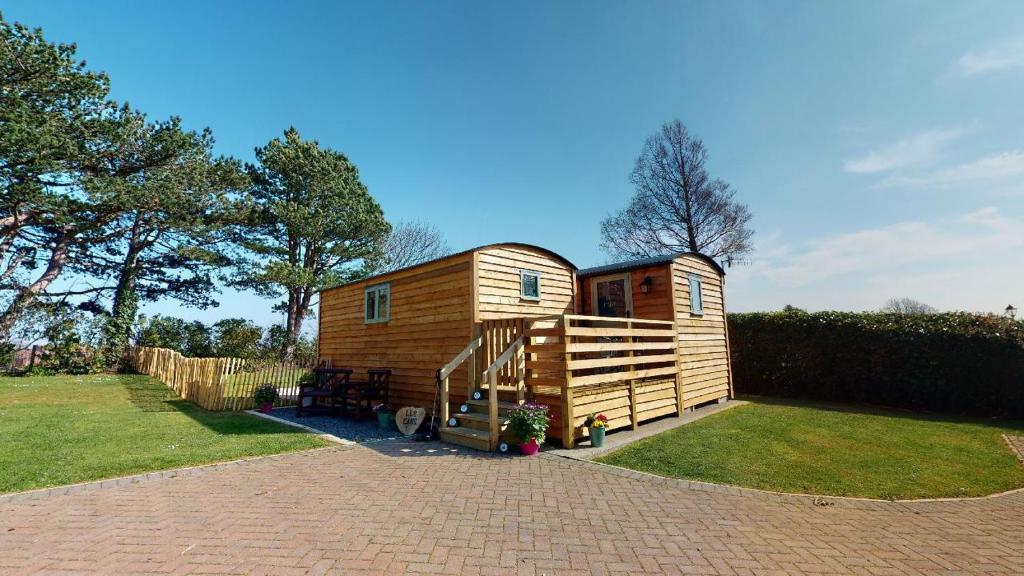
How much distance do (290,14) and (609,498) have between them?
1241 centimetres

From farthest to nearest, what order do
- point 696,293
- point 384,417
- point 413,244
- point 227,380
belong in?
point 413,244 < point 696,293 < point 227,380 < point 384,417

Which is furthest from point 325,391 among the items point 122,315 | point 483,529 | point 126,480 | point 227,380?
point 122,315

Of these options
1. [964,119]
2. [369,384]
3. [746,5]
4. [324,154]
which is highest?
[324,154]

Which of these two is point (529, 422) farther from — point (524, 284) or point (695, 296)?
point (695, 296)

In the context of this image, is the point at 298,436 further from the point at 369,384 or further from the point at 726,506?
the point at 726,506

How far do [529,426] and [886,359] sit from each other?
446 inches

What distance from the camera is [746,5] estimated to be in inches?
392

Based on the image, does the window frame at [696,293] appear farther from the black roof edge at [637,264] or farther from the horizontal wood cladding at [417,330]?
the horizontal wood cladding at [417,330]

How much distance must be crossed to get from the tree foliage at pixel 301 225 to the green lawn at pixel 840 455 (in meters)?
21.3

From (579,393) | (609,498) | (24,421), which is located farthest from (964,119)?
(24,421)

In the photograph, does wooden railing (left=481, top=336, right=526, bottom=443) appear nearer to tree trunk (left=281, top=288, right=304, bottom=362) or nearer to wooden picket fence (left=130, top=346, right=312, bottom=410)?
wooden picket fence (left=130, top=346, right=312, bottom=410)

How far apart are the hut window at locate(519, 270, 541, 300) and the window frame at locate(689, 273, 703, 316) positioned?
4308 mm

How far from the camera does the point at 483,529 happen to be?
369 cm

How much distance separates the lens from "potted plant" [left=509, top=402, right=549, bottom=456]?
6.37m
